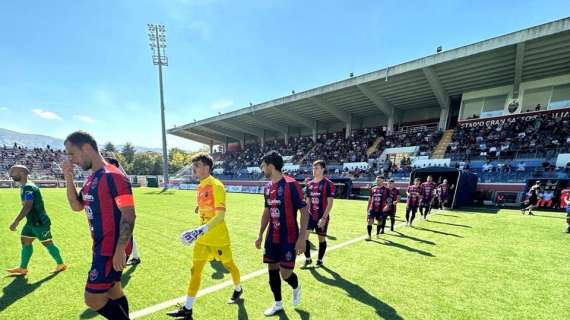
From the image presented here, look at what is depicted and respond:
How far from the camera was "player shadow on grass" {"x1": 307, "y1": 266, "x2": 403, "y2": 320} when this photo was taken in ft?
12.3

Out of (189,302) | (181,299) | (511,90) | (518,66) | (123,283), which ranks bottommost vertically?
(123,283)

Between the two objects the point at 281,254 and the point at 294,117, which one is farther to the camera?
the point at 294,117

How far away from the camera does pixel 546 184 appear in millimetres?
15594

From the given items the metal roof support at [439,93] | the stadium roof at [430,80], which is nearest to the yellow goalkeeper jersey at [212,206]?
the stadium roof at [430,80]

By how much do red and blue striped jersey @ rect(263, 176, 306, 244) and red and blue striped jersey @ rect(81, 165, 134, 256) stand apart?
1753mm

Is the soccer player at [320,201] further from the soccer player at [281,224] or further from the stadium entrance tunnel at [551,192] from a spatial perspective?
the stadium entrance tunnel at [551,192]

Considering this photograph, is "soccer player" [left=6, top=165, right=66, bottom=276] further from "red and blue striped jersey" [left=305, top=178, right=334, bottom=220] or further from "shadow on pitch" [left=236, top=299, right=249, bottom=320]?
"red and blue striped jersey" [left=305, top=178, right=334, bottom=220]

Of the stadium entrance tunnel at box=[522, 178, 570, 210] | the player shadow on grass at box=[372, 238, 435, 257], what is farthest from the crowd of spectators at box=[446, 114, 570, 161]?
the player shadow on grass at box=[372, 238, 435, 257]

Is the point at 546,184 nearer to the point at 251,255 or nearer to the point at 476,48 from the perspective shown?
the point at 476,48

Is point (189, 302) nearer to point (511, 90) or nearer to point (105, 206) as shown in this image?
point (105, 206)

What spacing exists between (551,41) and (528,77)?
4.82 m

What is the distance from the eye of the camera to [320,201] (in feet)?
18.8

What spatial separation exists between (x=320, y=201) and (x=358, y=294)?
1.96 meters

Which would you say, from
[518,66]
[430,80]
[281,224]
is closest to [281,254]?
[281,224]
